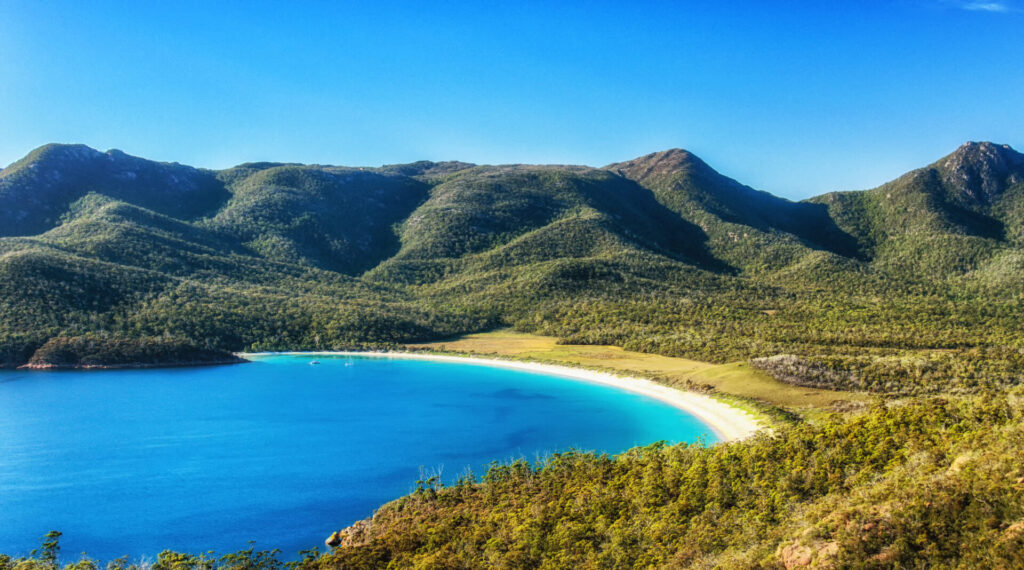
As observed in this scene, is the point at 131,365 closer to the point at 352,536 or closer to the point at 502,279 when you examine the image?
the point at 352,536

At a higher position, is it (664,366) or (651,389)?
(664,366)

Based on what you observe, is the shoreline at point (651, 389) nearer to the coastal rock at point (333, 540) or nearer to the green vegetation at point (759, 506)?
the green vegetation at point (759, 506)

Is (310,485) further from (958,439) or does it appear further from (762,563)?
(958,439)

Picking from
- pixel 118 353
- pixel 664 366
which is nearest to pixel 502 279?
pixel 664 366

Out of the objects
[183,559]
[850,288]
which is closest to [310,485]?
[183,559]

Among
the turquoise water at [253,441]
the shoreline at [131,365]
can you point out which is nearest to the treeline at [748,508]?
the turquoise water at [253,441]

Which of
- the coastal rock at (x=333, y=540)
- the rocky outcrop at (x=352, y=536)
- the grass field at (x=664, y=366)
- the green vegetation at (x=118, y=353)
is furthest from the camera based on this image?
the green vegetation at (x=118, y=353)
